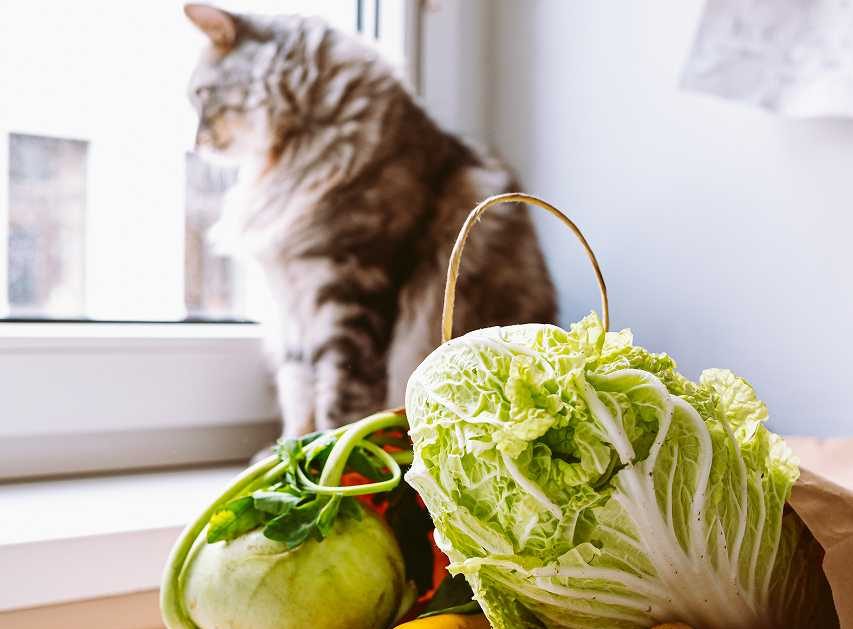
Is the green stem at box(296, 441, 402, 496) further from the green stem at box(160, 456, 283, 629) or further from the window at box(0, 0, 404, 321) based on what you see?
the window at box(0, 0, 404, 321)

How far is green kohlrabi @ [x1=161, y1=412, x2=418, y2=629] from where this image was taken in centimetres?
46

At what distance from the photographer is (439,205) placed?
3.28 ft

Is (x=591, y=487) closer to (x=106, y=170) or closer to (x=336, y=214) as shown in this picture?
(x=336, y=214)

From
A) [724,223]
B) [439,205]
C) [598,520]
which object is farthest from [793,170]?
[598,520]

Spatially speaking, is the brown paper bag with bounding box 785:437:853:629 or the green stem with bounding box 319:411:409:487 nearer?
the brown paper bag with bounding box 785:437:853:629

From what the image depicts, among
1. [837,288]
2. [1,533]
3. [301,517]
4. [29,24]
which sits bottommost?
[1,533]

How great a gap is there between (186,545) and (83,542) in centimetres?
25

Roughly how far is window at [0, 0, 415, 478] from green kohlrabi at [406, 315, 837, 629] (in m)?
0.65

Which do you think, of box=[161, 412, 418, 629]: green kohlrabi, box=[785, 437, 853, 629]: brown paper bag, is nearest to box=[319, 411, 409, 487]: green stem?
box=[161, 412, 418, 629]: green kohlrabi

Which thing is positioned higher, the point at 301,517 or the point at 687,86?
the point at 687,86

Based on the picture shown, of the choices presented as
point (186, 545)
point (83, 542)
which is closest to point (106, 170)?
Answer: point (83, 542)

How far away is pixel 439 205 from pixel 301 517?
23.3 inches

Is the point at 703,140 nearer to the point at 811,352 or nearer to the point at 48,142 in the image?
the point at 811,352

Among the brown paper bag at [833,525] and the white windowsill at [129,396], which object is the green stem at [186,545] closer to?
the brown paper bag at [833,525]
